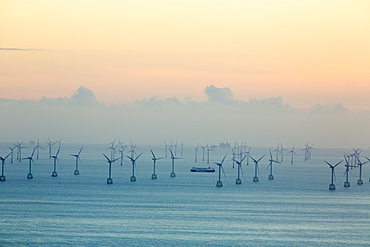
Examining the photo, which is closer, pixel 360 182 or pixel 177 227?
pixel 177 227

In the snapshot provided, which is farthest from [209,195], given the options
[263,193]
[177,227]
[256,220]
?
→ [177,227]

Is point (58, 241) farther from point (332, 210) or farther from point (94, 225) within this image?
point (332, 210)

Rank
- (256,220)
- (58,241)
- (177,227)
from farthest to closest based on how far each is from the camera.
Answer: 1. (256,220)
2. (177,227)
3. (58,241)

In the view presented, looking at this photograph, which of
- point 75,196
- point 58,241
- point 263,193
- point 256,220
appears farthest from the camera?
point 263,193

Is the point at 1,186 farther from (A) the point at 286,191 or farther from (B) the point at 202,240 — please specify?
(B) the point at 202,240

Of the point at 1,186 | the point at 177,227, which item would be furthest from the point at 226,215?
the point at 1,186

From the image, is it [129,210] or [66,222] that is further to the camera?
[129,210]

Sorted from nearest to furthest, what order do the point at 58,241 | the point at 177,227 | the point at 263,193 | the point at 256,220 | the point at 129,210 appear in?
the point at 58,241 < the point at 177,227 < the point at 256,220 < the point at 129,210 < the point at 263,193

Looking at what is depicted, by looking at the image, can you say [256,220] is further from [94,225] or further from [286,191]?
[286,191]

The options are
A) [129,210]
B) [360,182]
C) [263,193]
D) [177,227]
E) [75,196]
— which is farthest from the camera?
[360,182]
